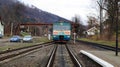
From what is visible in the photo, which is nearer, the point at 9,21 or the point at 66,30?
the point at 66,30

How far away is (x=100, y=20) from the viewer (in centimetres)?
8050

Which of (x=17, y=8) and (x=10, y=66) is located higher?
(x=17, y=8)

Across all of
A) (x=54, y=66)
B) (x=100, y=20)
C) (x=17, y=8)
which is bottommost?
(x=54, y=66)

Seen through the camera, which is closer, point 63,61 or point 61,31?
point 63,61

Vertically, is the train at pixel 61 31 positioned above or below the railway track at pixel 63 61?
above

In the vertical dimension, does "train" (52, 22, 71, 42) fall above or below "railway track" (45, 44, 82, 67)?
above

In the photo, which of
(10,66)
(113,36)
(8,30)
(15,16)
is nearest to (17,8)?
(15,16)

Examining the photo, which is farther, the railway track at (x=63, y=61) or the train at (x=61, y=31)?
the train at (x=61, y=31)

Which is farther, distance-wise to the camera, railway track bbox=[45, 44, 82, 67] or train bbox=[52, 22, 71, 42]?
train bbox=[52, 22, 71, 42]

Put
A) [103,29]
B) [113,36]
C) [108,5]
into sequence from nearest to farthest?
[108,5]
[113,36]
[103,29]

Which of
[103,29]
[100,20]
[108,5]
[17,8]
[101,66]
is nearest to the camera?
[101,66]

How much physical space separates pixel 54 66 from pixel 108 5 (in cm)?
5024

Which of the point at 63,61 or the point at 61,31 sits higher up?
the point at 61,31

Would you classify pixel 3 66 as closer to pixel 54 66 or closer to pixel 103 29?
pixel 54 66
